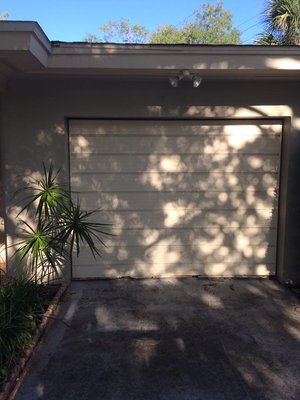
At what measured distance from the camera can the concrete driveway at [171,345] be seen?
3062mm

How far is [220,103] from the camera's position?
17.0 ft

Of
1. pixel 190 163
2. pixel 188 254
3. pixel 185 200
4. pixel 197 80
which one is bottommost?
pixel 188 254

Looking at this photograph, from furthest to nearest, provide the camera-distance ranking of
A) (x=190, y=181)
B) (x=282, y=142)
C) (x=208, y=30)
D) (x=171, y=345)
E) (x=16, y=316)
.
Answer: (x=208, y=30)
(x=190, y=181)
(x=282, y=142)
(x=171, y=345)
(x=16, y=316)

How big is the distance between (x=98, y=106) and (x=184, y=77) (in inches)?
47.4

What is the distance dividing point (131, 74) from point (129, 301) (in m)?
2.80

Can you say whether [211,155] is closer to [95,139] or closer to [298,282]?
[95,139]

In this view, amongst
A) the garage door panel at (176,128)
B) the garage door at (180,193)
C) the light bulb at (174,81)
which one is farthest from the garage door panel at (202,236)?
the light bulb at (174,81)

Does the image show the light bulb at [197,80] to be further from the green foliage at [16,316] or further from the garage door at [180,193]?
the green foliage at [16,316]

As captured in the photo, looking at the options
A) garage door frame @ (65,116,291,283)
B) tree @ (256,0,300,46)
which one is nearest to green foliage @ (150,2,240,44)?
tree @ (256,0,300,46)

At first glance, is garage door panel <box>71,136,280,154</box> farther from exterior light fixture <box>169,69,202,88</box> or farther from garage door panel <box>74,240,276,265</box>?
garage door panel <box>74,240,276,265</box>

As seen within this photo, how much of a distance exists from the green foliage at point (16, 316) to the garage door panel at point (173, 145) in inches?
80.4

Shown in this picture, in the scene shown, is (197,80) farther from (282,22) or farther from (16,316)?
(282,22)

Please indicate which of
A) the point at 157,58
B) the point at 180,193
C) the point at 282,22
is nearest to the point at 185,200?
the point at 180,193

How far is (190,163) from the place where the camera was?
5.47 m
